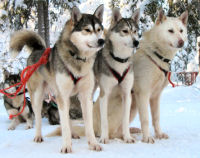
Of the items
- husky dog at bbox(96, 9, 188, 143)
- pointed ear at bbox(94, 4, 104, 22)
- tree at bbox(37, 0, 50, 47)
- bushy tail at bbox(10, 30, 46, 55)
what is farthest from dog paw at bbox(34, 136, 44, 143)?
tree at bbox(37, 0, 50, 47)

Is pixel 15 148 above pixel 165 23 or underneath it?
underneath

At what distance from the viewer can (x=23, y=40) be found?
12.3 feet

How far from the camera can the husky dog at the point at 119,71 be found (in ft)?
10.2

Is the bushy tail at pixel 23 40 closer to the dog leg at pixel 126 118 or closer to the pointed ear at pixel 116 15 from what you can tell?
the pointed ear at pixel 116 15

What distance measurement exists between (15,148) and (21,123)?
334 cm

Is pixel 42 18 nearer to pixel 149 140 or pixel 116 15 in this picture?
pixel 116 15

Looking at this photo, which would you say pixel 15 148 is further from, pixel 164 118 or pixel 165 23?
pixel 164 118

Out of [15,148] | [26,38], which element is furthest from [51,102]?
[15,148]

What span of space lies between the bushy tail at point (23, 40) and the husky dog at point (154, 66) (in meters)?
1.56

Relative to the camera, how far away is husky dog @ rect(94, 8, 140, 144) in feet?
10.2

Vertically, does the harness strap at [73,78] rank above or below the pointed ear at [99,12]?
below

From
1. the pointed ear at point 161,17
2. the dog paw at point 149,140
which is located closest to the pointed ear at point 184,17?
the pointed ear at point 161,17

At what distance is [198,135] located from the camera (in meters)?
3.43

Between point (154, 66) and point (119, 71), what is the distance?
1.69ft
